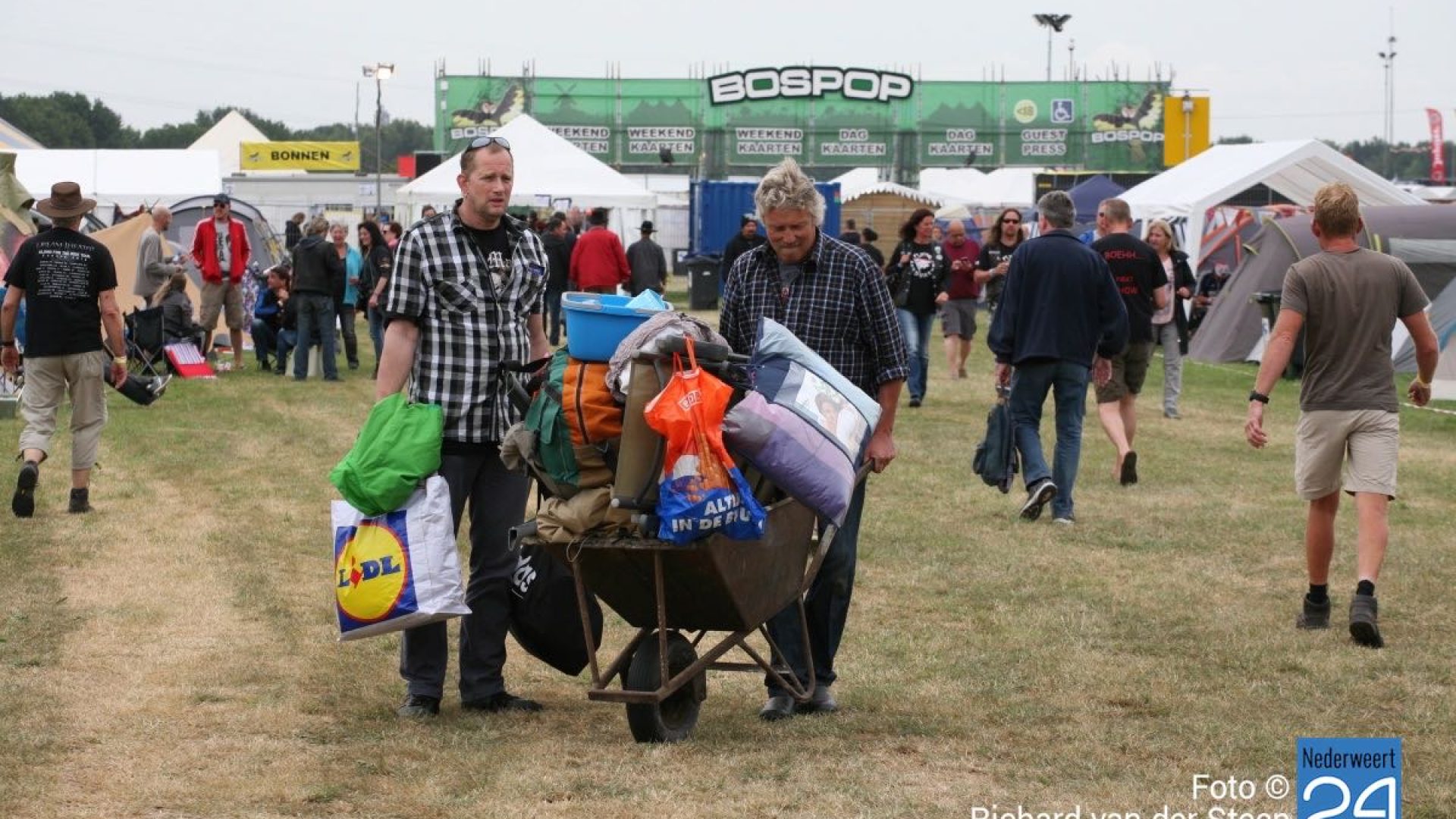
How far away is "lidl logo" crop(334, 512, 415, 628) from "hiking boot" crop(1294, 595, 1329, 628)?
154 inches

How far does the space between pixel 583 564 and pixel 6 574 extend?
4551 millimetres

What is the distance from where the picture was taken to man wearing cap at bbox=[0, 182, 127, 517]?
10445mm

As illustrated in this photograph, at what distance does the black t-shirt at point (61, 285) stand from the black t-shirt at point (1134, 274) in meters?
6.71

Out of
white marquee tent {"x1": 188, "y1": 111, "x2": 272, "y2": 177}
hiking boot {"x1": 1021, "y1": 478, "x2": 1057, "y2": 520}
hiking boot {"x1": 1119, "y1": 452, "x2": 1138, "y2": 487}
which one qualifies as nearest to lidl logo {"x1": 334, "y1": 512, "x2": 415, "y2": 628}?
hiking boot {"x1": 1021, "y1": 478, "x2": 1057, "y2": 520}

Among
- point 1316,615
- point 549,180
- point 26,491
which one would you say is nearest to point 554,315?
point 549,180

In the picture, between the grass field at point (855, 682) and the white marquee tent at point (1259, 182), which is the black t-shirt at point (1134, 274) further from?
the white marquee tent at point (1259, 182)

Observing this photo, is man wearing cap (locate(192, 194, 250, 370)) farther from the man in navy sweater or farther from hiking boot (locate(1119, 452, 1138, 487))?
the man in navy sweater

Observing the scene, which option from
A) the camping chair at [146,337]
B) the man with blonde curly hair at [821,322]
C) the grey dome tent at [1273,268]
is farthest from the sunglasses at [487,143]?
the grey dome tent at [1273,268]

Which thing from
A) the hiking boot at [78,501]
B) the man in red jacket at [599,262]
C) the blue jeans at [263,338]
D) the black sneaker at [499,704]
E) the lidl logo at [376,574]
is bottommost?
the black sneaker at [499,704]

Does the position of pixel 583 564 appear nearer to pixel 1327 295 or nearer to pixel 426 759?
pixel 426 759

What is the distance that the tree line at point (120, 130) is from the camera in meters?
102

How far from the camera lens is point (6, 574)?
9.02 meters

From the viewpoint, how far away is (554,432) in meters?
5.52

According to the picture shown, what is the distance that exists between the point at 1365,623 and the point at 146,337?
1518cm
